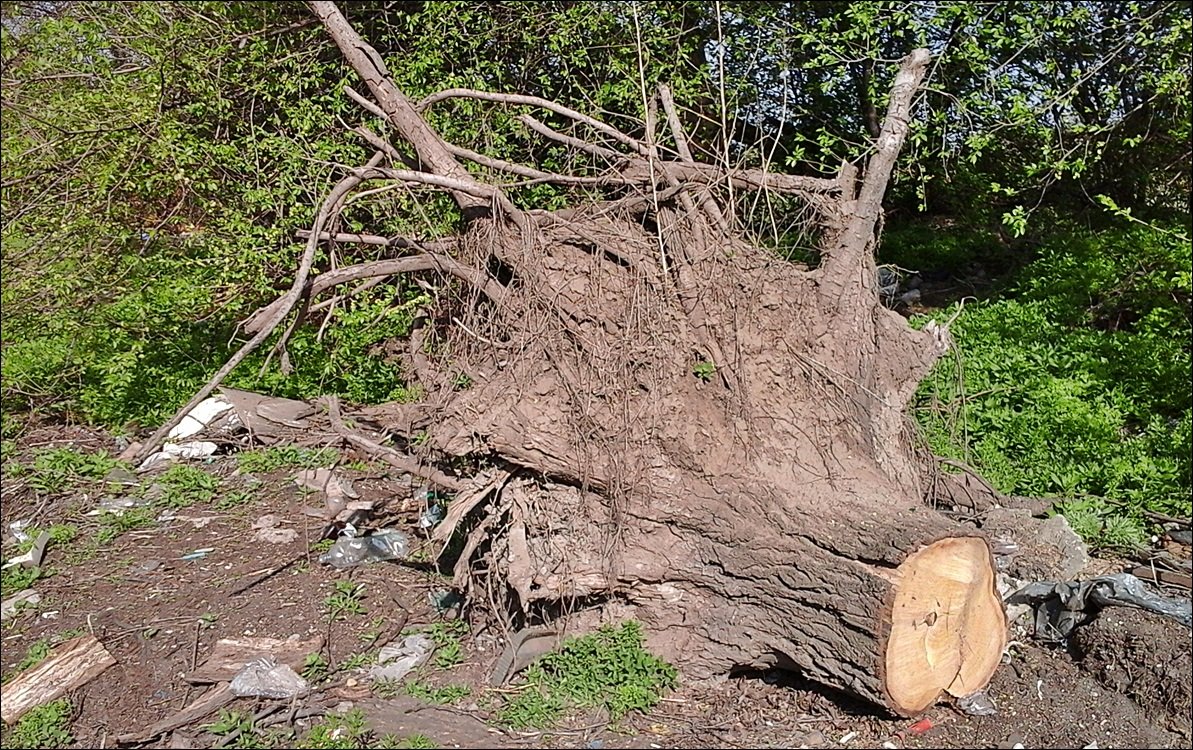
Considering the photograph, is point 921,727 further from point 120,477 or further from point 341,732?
point 120,477

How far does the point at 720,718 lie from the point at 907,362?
187cm

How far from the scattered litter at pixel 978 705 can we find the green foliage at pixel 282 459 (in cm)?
424

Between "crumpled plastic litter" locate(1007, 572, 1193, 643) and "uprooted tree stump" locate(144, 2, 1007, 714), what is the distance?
1.68 feet

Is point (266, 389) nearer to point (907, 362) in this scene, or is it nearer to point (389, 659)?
point (389, 659)

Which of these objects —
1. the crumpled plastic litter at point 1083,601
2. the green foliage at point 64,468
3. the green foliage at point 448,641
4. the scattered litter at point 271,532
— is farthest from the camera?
the green foliage at point 64,468

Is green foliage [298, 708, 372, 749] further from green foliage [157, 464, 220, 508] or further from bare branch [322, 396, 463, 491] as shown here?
green foliage [157, 464, 220, 508]

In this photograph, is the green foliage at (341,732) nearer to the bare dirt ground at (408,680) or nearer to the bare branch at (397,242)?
the bare dirt ground at (408,680)

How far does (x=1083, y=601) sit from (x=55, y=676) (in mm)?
4249

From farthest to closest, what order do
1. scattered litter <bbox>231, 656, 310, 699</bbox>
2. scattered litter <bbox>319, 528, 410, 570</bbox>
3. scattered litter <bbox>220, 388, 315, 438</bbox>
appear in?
scattered litter <bbox>220, 388, 315, 438</bbox>, scattered litter <bbox>319, 528, 410, 570</bbox>, scattered litter <bbox>231, 656, 310, 699</bbox>

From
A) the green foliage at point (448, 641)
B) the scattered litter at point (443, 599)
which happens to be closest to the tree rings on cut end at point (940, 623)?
the green foliage at point (448, 641)

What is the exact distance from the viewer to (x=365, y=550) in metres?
5.14

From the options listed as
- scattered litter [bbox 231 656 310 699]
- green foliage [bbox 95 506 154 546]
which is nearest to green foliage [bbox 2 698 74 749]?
scattered litter [bbox 231 656 310 699]

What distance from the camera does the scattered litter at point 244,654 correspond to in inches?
156

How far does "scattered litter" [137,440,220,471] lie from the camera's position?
6.63 meters
